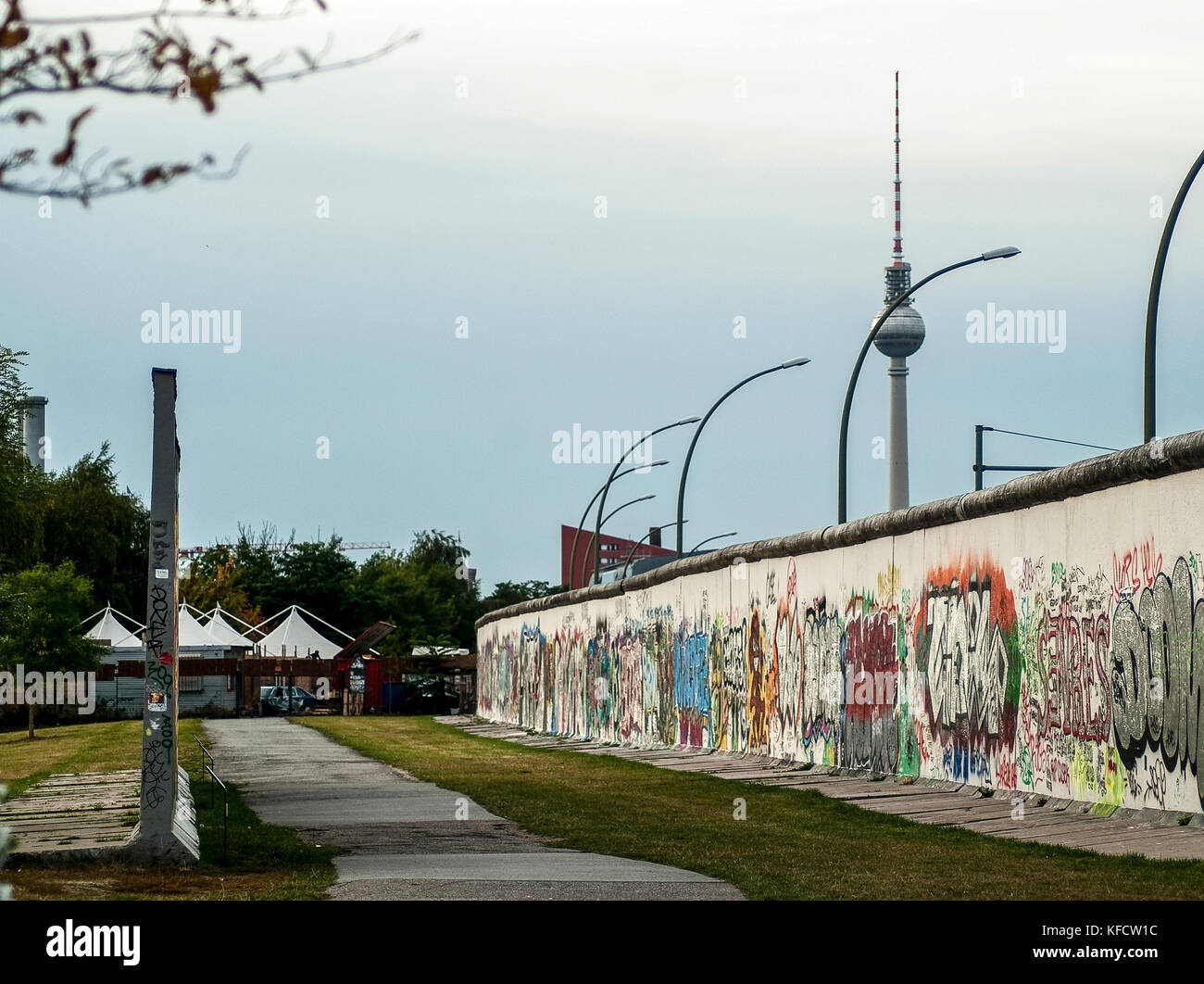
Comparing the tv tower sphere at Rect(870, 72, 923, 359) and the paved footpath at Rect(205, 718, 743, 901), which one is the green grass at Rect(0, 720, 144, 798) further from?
the tv tower sphere at Rect(870, 72, 923, 359)

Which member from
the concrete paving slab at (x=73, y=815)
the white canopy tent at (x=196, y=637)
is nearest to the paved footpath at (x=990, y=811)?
the concrete paving slab at (x=73, y=815)

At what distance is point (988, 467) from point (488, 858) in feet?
87.3

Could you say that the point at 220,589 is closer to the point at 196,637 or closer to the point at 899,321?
the point at 196,637

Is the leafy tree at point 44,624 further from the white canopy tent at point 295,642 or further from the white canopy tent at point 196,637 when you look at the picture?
the white canopy tent at point 295,642

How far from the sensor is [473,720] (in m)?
54.6

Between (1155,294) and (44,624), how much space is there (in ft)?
108

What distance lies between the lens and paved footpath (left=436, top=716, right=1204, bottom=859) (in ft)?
43.3

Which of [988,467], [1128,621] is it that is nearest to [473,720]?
[988,467]

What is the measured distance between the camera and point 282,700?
62.6 m

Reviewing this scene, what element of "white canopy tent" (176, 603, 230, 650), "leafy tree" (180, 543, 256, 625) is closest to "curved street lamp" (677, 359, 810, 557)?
"white canopy tent" (176, 603, 230, 650)

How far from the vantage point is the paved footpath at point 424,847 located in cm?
1011

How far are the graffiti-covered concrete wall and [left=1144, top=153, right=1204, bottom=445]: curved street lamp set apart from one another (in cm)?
76
